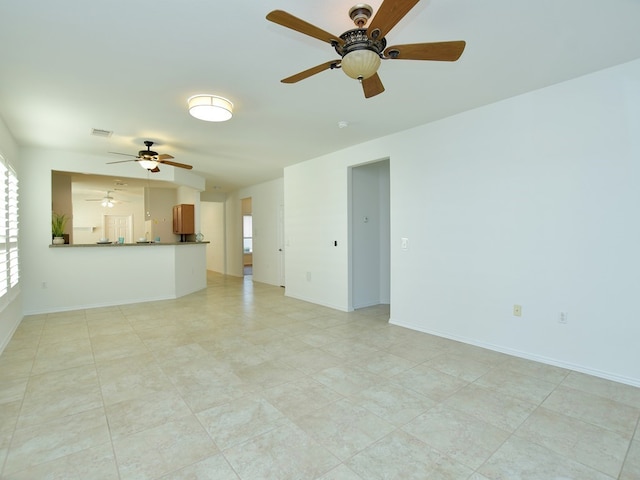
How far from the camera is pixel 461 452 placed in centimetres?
176

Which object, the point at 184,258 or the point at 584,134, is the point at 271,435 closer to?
the point at 584,134

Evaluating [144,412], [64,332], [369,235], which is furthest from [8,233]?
[369,235]

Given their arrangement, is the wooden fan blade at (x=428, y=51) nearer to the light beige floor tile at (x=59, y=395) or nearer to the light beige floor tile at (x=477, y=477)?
the light beige floor tile at (x=477, y=477)

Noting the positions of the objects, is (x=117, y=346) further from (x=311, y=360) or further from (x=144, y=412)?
(x=311, y=360)

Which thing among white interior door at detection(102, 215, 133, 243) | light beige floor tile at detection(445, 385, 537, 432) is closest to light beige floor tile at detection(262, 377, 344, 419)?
light beige floor tile at detection(445, 385, 537, 432)

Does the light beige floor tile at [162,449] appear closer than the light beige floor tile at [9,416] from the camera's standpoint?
Yes

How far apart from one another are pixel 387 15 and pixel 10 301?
4.97 metres

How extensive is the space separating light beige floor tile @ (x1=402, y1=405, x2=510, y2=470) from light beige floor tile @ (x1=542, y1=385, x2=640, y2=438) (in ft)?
2.03

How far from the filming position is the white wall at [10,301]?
3436 millimetres

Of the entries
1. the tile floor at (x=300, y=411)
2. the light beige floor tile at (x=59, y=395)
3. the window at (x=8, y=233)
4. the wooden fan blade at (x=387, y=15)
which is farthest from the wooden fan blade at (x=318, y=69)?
the window at (x=8, y=233)

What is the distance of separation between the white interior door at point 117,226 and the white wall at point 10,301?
561 centimetres

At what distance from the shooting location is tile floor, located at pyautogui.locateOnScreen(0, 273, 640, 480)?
1.66 m

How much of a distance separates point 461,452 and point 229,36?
2.91 m

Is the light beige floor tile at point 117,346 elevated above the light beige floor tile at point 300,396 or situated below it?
above
